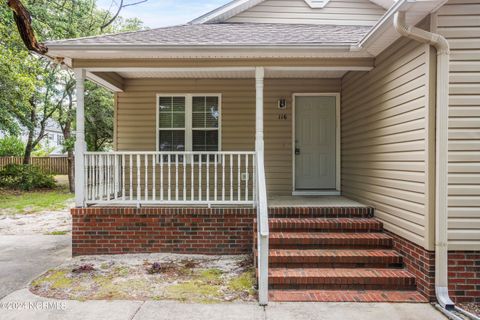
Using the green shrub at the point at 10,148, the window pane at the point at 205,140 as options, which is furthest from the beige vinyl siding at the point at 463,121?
the green shrub at the point at 10,148

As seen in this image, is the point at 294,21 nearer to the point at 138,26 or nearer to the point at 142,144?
the point at 142,144

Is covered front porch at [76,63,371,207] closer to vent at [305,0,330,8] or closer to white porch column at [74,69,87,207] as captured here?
white porch column at [74,69,87,207]

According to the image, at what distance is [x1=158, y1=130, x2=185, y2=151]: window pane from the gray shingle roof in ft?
6.50

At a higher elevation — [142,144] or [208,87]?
[208,87]

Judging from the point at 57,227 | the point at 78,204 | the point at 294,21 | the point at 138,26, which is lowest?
the point at 57,227

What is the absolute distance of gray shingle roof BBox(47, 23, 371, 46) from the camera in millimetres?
5000

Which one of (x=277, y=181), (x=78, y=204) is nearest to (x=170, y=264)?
(x=78, y=204)

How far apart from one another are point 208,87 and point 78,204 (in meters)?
3.36

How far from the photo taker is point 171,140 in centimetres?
701

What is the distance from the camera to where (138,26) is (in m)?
16.8

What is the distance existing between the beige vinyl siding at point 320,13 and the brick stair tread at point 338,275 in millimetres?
5332

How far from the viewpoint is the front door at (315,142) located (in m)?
6.87

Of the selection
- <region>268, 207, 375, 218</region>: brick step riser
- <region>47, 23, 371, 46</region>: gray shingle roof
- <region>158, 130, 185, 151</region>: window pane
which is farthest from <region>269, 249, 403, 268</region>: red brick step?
<region>158, 130, 185, 151</region>: window pane

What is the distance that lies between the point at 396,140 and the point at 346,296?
2066 mm
